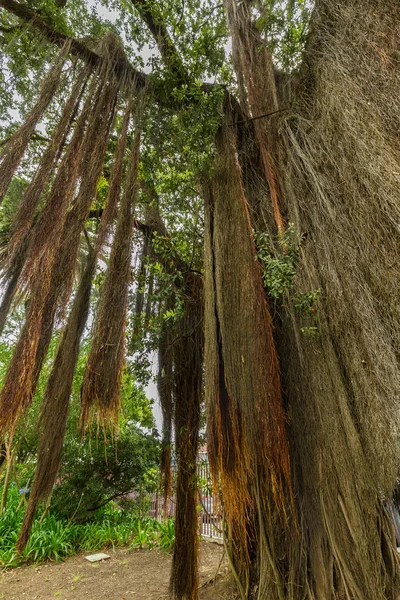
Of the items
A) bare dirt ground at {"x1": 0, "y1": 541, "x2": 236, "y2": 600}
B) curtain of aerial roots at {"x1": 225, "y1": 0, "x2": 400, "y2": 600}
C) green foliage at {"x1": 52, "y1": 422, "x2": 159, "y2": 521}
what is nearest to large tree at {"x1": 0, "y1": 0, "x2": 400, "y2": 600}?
curtain of aerial roots at {"x1": 225, "y1": 0, "x2": 400, "y2": 600}

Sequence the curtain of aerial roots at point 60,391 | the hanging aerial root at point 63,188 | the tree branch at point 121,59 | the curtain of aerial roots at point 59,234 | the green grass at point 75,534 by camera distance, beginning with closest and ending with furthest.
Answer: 1. the curtain of aerial roots at point 59,234
2. the hanging aerial root at point 63,188
3. the curtain of aerial roots at point 60,391
4. the tree branch at point 121,59
5. the green grass at point 75,534

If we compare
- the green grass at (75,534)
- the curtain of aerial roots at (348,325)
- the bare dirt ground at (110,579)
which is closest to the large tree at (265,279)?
the curtain of aerial roots at (348,325)

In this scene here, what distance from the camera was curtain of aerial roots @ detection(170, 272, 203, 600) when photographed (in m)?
2.13

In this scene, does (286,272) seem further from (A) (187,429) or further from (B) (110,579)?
(B) (110,579)

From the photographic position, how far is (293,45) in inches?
96.1

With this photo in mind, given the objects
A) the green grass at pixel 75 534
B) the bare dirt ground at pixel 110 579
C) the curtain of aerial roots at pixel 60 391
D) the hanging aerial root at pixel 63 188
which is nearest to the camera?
the hanging aerial root at pixel 63 188

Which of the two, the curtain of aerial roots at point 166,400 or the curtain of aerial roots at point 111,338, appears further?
the curtain of aerial roots at point 166,400

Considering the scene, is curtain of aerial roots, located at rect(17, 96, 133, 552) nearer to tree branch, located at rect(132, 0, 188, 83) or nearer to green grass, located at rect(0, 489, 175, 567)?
tree branch, located at rect(132, 0, 188, 83)

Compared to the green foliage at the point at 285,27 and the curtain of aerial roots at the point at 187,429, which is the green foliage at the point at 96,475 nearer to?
the curtain of aerial roots at the point at 187,429

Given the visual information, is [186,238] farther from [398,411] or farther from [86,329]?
[398,411]

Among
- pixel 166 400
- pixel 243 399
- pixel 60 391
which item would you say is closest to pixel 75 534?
pixel 166 400

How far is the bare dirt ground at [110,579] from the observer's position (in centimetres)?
273

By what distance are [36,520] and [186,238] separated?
14.7 ft

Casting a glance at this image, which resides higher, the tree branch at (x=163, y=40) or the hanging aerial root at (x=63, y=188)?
the tree branch at (x=163, y=40)
